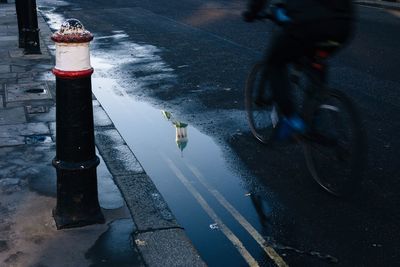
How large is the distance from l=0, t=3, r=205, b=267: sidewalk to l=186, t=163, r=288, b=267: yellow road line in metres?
0.48

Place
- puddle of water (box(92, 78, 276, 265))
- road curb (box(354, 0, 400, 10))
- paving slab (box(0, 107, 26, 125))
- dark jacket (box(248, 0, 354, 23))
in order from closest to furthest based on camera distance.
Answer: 1. dark jacket (box(248, 0, 354, 23))
2. puddle of water (box(92, 78, 276, 265))
3. paving slab (box(0, 107, 26, 125))
4. road curb (box(354, 0, 400, 10))

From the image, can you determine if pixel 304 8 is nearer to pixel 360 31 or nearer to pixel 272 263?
pixel 272 263

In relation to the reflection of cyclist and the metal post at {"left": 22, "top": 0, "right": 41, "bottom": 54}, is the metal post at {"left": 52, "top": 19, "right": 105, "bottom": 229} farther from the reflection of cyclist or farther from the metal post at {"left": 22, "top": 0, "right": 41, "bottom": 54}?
the metal post at {"left": 22, "top": 0, "right": 41, "bottom": 54}

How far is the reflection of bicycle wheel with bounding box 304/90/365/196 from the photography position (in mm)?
4512

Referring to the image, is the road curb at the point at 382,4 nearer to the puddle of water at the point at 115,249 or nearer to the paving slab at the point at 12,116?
the paving slab at the point at 12,116

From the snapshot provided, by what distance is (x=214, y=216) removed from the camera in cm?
455

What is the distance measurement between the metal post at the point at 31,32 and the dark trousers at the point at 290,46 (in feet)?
21.6

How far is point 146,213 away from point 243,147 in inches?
76.3

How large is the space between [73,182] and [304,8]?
2.07m

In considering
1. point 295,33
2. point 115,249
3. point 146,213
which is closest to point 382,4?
point 295,33

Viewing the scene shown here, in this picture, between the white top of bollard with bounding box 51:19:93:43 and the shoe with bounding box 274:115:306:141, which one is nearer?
the white top of bollard with bounding box 51:19:93:43

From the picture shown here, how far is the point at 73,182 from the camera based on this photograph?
413 cm

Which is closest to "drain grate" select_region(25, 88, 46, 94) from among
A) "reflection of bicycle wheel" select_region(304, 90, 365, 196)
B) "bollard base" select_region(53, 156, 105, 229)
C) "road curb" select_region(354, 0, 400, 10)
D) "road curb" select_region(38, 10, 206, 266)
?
"road curb" select_region(38, 10, 206, 266)

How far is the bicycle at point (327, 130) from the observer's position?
4514mm
